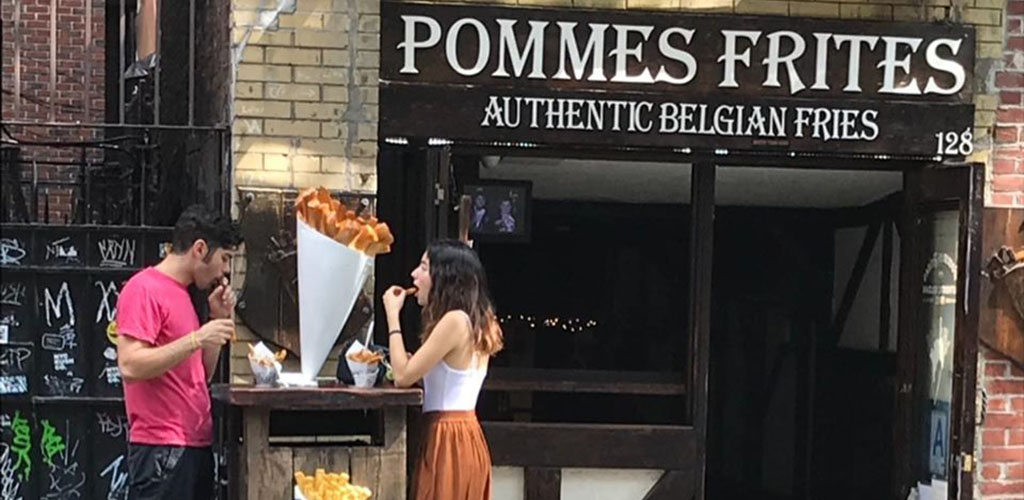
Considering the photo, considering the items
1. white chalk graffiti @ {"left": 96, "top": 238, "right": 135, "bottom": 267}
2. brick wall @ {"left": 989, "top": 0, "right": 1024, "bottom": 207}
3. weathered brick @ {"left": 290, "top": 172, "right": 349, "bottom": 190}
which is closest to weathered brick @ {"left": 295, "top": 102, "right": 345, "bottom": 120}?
weathered brick @ {"left": 290, "top": 172, "right": 349, "bottom": 190}

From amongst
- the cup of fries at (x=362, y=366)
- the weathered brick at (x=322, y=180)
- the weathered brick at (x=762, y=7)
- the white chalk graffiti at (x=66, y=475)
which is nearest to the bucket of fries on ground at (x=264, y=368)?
the cup of fries at (x=362, y=366)

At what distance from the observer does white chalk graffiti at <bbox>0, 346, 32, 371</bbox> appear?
5145mm

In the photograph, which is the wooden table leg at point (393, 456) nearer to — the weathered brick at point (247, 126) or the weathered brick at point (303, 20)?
the weathered brick at point (247, 126)

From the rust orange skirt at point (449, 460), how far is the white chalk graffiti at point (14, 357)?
2053 millimetres

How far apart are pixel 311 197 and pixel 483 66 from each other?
115 cm

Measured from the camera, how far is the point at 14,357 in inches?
203

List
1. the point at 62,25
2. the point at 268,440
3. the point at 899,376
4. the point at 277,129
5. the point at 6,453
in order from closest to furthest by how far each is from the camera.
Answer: the point at 268,440
the point at 277,129
the point at 6,453
the point at 899,376
the point at 62,25

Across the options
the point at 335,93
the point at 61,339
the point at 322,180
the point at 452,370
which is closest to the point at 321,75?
the point at 335,93

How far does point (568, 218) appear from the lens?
736 cm

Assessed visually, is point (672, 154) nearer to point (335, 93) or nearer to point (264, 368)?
point (335, 93)

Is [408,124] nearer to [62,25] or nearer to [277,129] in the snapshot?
[277,129]

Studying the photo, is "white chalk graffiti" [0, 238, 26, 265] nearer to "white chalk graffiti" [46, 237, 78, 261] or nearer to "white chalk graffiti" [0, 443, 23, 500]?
"white chalk graffiti" [46, 237, 78, 261]

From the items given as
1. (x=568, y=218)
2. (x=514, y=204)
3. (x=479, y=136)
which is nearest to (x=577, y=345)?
(x=568, y=218)

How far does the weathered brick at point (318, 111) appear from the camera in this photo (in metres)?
4.78
